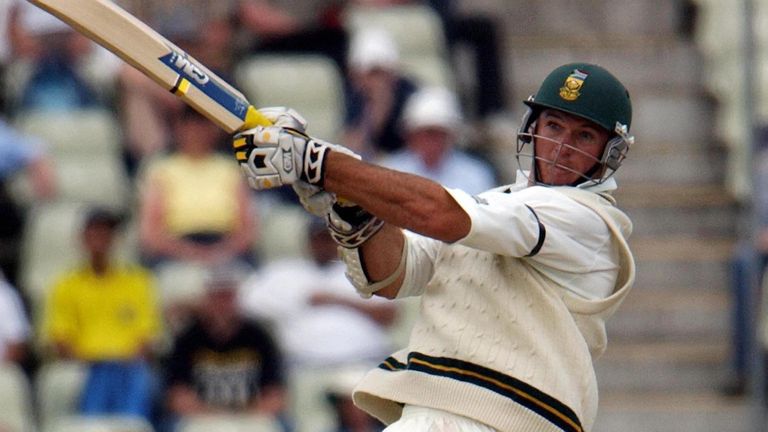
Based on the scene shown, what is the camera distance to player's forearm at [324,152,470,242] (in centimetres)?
482

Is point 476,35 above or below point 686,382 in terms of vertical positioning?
above

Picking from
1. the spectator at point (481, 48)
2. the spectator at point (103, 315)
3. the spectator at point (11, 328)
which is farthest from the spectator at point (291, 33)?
the spectator at point (11, 328)

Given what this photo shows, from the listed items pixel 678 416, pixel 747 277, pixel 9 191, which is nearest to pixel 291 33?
pixel 9 191

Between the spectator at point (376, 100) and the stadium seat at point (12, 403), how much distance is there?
84.8 inches

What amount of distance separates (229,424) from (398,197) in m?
4.14

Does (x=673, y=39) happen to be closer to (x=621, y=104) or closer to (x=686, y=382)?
(x=686, y=382)

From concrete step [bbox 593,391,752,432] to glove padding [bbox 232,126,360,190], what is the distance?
5035 millimetres

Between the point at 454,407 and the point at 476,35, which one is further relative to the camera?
the point at 476,35

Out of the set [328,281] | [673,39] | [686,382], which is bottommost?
[686,382]

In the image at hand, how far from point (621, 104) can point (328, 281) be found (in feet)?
13.6

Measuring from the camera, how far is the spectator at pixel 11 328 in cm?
907

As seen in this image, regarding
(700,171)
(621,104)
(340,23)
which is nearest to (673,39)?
(700,171)

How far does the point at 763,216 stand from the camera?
954 centimetres

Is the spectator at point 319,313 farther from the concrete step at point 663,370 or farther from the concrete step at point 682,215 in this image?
the concrete step at point 682,215
